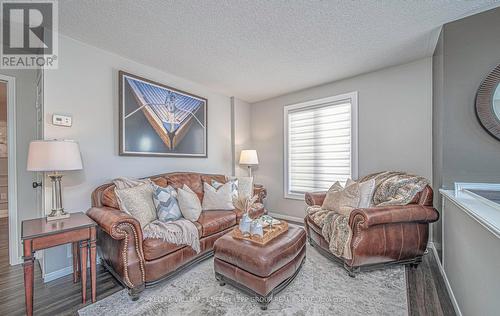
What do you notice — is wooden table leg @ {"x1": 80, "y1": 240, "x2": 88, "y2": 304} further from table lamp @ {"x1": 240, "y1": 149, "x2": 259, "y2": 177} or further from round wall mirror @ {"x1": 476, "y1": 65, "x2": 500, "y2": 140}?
round wall mirror @ {"x1": 476, "y1": 65, "x2": 500, "y2": 140}

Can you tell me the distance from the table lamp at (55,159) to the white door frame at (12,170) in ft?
3.04

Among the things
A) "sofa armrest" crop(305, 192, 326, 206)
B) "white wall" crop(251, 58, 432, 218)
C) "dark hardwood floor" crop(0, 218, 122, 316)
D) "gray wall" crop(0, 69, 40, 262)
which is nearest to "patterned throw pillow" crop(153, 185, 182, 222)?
"dark hardwood floor" crop(0, 218, 122, 316)

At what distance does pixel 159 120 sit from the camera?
3076 mm

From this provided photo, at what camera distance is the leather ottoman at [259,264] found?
1.66 metres

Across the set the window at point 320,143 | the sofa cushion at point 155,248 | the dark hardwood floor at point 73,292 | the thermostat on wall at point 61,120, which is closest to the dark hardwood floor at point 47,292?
the dark hardwood floor at point 73,292

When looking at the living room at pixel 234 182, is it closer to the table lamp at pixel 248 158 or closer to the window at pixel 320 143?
the window at pixel 320 143

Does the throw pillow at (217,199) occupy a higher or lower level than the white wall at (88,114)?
lower

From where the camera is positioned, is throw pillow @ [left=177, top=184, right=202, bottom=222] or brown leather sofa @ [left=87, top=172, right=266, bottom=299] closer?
brown leather sofa @ [left=87, top=172, right=266, bottom=299]

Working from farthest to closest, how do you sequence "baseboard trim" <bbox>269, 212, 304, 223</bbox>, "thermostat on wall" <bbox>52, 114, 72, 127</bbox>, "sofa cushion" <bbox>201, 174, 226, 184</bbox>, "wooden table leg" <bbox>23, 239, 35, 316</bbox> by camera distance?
"baseboard trim" <bbox>269, 212, 304, 223</bbox> < "sofa cushion" <bbox>201, 174, 226, 184</bbox> < "thermostat on wall" <bbox>52, 114, 72, 127</bbox> < "wooden table leg" <bbox>23, 239, 35, 316</bbox>

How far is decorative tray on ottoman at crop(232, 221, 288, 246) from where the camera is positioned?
186 centimetres

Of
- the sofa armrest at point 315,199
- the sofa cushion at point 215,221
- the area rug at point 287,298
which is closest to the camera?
the area rug at point 287,298

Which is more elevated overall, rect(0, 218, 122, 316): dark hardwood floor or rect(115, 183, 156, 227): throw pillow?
rect(115, 183, 156, 227): throw pillow

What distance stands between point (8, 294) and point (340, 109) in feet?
14.7

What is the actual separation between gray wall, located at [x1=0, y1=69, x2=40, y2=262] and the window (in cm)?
369
